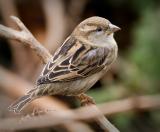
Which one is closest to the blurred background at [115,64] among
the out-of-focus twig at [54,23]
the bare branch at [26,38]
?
the out-of-focus twig at [54,23]

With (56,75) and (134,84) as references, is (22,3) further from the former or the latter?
(56,75)

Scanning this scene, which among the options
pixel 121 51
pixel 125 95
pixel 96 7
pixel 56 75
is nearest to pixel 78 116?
pixel 56 75

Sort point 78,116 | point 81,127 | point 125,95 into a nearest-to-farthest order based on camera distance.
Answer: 1. point 78,116
2. point 81,127
3. point 125,95

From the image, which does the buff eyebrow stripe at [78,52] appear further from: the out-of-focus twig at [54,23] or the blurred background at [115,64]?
the out-of-focus twig at [54,23]

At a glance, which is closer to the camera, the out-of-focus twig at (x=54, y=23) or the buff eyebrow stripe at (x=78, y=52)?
the buff eyebrow stripe at (x=78, y=52)

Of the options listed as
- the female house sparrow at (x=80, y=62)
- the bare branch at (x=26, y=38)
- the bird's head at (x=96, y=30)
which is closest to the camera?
the bare branch at (x=26, y=38)

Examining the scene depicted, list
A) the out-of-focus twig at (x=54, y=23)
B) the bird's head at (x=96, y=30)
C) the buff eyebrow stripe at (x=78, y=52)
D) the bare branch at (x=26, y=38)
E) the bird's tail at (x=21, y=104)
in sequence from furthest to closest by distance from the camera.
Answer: the out-of-focus twig at (x=54, y=23) → the bird's head at (x=96, y=30) → the buff eyebrow stripe at (x=78, y=52) → the bare branch at (x=26, y=38) → the bird's tail at (x=21, y=104)

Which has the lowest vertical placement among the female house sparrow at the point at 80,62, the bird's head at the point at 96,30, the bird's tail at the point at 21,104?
the bird's tail at the point at 21,104

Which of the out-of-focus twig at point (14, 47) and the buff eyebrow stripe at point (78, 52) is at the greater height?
the out-of-focus twig at point (14, 47)
